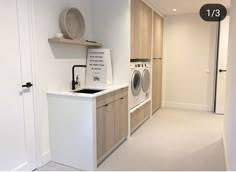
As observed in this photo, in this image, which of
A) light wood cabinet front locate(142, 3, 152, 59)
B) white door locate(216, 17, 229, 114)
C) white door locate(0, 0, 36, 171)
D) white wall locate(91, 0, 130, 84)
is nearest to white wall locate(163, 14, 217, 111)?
white door locate(216, 17, 229, 114)

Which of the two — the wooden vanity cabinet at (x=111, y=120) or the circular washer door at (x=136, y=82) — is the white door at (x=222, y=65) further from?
the wooden vanity cabinet at (x=111, y=120)

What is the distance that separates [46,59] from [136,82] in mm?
1638

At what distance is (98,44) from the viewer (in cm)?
313

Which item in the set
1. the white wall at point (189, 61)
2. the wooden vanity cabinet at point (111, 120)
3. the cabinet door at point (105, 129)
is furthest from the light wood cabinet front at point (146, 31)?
the cabinet door at point (105, 129)

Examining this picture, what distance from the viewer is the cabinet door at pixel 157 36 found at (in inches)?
173

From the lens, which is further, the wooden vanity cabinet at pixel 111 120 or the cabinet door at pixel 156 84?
the cabinet door at pixel 156 84

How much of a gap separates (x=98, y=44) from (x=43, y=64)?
3.32ft

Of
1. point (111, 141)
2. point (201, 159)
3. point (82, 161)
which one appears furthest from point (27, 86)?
point (201, 159)

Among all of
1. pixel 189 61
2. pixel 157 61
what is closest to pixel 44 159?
pixel 157 61

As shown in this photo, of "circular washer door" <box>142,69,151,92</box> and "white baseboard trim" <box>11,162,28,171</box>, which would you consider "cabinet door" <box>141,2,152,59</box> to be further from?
"white baseboard trim" <box>11,162,28,171</box>

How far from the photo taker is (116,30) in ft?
10.2

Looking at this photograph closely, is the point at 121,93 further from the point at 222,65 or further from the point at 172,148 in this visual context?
the point at 222,65

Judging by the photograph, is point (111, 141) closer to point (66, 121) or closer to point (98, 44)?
point (66, 121)

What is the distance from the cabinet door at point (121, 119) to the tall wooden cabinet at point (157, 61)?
1556mm
